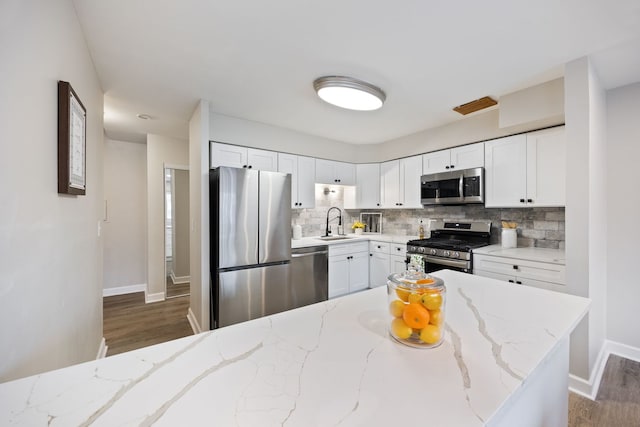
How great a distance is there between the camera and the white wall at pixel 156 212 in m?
4.12

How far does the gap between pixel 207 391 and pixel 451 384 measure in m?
0.60

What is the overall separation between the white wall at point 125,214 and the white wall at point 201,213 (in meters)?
2.03

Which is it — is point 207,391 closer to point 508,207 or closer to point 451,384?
point 451,384

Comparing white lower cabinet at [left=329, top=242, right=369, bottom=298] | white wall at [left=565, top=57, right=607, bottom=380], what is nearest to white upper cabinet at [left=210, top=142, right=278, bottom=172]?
white lower cabinet at [left=329, top=242, right=369, bottom=298]

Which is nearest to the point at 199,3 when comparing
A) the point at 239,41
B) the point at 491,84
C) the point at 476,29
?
the point at 239,41

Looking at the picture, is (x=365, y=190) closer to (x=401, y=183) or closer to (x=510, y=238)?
(x=401, y=183)

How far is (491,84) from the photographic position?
94.4 inches

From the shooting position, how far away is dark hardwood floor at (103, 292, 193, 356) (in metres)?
2.86

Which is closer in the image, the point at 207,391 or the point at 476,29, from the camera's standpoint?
the point at 207,391

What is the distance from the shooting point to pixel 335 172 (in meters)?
4.34

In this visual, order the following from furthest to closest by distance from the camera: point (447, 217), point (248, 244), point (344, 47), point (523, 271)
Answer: point (447, 217)
point (248, 244)
point (523, 271)
point (344, 47)

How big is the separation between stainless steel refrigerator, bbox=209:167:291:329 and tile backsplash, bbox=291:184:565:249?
115 cm

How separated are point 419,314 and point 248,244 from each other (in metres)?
2.31

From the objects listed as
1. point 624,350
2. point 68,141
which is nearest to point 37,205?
point 68,141
